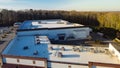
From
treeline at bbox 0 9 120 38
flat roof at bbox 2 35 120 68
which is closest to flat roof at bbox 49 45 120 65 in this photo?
flat roof at bbox 2 35 120 68

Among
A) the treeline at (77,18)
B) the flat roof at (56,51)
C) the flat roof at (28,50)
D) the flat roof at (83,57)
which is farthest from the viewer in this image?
the treeline at (77,18)

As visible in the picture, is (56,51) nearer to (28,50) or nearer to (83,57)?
(28,50)

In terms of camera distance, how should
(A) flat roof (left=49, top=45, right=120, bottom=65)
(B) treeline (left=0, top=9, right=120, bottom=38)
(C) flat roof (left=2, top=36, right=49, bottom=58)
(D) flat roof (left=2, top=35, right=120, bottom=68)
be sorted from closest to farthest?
(A) flat roof (left=49, top=45, right=120, bottom=65) → (D) flat roof (left=2, top=35, right=120, bottom=68) → (C) flat roof (left=2, top=36, right=49, bottom=58) → (B) treeline (left=0, top=9, right=120, bottom=38)

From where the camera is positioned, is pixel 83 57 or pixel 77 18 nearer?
pixel 83 57

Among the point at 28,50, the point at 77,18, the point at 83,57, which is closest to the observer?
the point at 83,57

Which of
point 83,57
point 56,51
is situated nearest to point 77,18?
point 56,51

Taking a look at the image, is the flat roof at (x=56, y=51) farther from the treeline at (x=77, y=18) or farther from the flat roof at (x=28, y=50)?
the treeline at (x=77, y=18)

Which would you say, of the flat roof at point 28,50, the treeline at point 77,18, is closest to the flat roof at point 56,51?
the flat roof at point 28,50

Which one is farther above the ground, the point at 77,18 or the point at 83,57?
the point at 77,18

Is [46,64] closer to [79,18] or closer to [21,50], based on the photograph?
[21,50]

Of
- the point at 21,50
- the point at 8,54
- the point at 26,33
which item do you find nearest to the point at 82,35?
the point at 26,33

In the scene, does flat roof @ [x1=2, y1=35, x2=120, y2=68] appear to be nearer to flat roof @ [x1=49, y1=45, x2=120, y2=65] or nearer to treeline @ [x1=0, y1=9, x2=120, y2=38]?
flat roof @ [x1=49, y1=45, x2=120, y2=65]

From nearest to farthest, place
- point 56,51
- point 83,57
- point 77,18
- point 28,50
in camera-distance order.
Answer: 1. point 83,57
2. point 56,51
3. point 28,50
4. point 77,18
